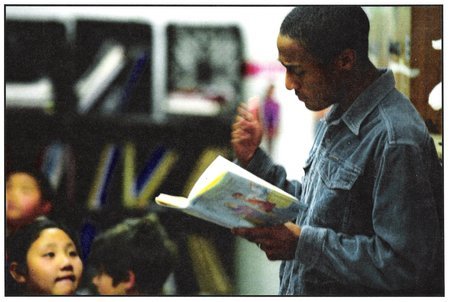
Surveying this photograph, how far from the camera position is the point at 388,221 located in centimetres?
146

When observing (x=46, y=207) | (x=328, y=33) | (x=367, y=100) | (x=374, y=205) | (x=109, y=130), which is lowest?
(x=46, y=207)

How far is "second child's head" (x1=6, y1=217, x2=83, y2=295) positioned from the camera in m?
2.00

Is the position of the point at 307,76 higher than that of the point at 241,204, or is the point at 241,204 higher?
the point at 307,76

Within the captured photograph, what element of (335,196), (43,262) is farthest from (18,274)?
(335,196)

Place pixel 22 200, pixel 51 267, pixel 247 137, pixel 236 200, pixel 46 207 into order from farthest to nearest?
pixel 46 207, pixel 22 200, pixel 51 267, pixel 247 137, pixel 236 200

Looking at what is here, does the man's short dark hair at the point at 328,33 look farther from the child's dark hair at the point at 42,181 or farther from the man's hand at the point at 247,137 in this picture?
the child's dark hair at the point at 42,181

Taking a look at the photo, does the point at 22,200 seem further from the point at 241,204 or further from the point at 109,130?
the point at 241,204

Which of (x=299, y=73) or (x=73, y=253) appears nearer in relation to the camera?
(x=299, y=73)

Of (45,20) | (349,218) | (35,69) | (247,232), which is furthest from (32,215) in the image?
(349,218)

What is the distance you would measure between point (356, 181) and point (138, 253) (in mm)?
930

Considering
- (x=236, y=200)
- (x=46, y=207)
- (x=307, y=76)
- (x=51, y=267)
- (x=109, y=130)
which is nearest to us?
(x=236, y=200)

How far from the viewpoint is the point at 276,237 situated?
1512 mm

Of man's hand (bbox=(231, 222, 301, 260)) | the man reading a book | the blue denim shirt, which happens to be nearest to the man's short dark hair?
the man reading a book
